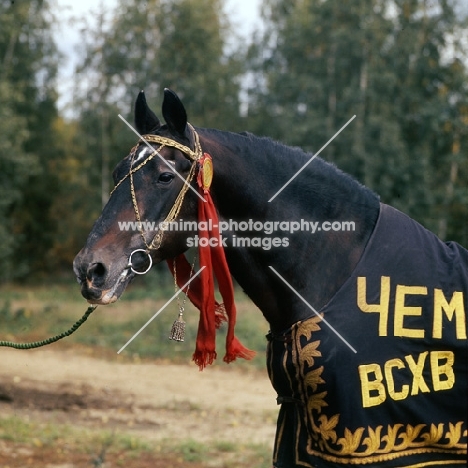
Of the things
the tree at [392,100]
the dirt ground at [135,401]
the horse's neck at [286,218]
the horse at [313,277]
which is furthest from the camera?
the tree at [392,100]

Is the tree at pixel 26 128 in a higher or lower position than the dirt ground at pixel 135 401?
higher

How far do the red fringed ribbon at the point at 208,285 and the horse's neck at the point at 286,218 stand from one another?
0.31 ft

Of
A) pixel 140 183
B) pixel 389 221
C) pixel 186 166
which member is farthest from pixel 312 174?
pixel 140 183

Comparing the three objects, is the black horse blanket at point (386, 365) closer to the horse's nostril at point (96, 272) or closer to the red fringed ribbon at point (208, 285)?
the red fringed ribbon at point (208, 285)

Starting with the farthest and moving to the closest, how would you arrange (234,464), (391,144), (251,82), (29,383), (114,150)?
(251,82), (114,150), (391,144), (29,383), (234,464)

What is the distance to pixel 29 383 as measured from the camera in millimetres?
9414

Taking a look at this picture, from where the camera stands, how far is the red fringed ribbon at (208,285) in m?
2.97

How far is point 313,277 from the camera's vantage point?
3.04m

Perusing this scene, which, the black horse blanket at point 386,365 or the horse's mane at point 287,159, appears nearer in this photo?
the black horse blanket at point 386,365

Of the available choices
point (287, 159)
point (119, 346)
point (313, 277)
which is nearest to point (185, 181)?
point (287, 159)

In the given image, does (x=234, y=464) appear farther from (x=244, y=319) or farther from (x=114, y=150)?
(x=114, y=150)

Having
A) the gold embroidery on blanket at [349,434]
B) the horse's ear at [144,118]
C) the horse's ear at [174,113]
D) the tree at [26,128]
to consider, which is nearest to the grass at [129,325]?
the tree at [26,128]

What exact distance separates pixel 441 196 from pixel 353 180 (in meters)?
18.6

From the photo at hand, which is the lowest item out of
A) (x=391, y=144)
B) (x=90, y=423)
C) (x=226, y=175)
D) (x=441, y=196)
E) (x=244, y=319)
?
(x=90, y=423)
